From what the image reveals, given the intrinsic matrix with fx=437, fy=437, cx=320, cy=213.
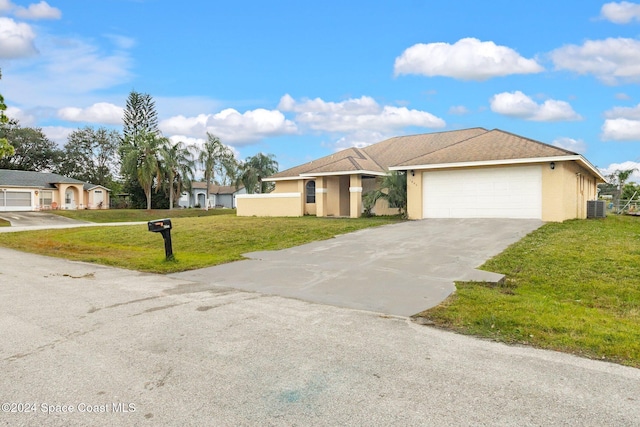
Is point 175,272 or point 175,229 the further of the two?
point 175,229

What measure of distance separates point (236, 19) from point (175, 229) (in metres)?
8.92

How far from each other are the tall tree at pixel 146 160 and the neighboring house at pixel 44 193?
23.4 feet

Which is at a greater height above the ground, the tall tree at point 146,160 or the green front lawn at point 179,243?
the tall tree at point 146,160

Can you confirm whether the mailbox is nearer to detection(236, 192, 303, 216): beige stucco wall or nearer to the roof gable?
the roof gable

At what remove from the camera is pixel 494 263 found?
Result: 985 centimetres

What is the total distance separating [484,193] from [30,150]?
5711 cm

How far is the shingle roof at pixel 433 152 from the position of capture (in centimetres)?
1865

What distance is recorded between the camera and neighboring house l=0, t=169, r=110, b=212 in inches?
1563

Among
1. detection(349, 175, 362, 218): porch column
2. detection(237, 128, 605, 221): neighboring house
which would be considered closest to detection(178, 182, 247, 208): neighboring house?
detection(237, 128, 605, 221): neighboring house

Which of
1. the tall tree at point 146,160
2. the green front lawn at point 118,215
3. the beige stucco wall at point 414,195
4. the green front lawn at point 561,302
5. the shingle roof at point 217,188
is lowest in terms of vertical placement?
the green front lawn at point 561,302

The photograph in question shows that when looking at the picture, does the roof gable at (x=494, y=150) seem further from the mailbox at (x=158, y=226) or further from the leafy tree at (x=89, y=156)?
the leafy tree at (x=89, y=156)

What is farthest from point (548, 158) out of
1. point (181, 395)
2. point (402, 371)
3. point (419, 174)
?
point (181, 395)

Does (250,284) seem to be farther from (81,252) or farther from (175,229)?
(175,229)

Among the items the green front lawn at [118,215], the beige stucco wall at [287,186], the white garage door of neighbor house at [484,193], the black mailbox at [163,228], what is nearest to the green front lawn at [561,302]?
the white garage door of neighbor house at [484,193]
